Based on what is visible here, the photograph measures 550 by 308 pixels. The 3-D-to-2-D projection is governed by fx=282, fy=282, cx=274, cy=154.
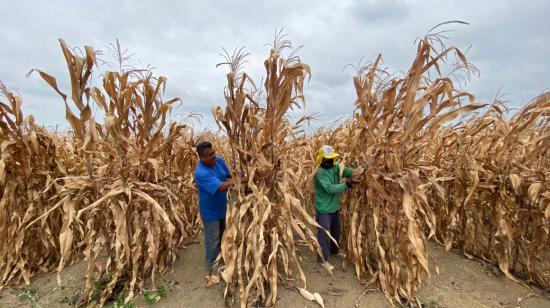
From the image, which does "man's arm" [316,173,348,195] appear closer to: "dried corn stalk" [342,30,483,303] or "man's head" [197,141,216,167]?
"dried corn stalk" [342,30,483,303]

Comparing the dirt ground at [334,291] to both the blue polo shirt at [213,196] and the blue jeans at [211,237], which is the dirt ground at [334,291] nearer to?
the blue jeans at [211,237]

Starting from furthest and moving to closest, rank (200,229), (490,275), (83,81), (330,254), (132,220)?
(200,229) < (330,254) < (490,275) < (132,220) < (83,81)

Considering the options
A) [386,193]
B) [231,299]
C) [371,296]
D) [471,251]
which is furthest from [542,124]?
[231,299]

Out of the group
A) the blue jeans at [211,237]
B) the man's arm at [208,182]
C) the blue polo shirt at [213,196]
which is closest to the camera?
the man's arm at [208,182]

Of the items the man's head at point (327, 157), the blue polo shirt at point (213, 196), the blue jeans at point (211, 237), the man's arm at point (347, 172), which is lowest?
the blue jeans at point (211, 237)

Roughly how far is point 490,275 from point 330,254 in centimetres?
186

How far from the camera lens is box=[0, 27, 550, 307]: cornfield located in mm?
2541

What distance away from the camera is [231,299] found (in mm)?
2787

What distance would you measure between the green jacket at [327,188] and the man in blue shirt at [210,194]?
3.54 feet

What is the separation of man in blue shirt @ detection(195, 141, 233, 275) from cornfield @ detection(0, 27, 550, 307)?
29cm

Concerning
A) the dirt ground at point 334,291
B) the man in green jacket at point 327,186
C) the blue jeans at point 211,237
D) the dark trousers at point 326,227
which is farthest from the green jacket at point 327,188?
the blue jeans at point 211,237

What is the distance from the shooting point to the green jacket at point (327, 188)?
10.5 ft

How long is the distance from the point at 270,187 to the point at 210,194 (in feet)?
2.63

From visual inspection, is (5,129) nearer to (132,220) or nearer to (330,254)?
(132,220)
